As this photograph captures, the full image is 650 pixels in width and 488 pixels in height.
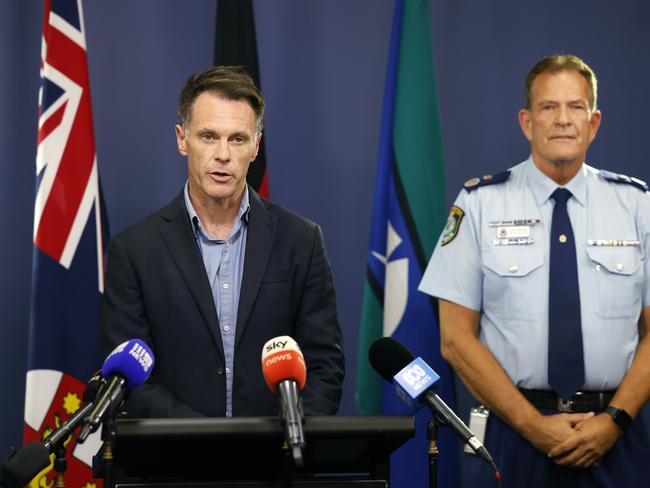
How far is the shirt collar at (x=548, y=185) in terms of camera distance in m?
3.09

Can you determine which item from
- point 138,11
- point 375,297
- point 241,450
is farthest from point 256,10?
point 241,450

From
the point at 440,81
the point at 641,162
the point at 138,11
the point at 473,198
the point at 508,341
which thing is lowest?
the point at 508,341

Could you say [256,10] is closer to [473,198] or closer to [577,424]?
[473,198]

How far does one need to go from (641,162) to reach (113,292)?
111 inches

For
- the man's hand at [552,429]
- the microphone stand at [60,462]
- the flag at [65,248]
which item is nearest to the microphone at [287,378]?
the microphone stand at [60,462]

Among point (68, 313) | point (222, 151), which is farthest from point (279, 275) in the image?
point (68, 313)

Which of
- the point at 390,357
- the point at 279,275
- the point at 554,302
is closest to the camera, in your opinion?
the point at 390,357

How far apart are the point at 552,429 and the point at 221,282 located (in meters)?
1.08

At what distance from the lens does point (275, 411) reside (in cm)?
238

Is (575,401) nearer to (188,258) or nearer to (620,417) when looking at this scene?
(620,417)

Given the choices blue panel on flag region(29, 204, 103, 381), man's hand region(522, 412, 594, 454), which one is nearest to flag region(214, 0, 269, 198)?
blue panel on flag region(29, 204, 103, 381)

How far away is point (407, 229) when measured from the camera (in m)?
3.77

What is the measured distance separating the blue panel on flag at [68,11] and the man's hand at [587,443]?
231 centimetres

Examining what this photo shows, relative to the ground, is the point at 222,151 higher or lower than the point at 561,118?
lower
